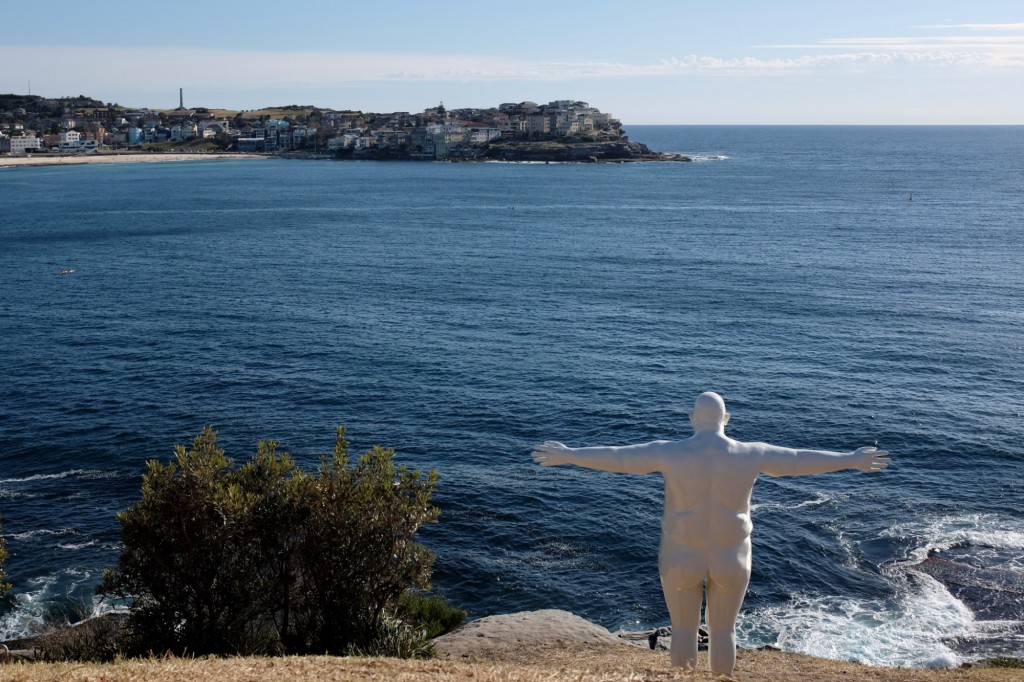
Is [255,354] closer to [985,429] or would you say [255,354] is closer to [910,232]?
[985,429]

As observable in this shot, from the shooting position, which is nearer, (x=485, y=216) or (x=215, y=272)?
(x=215, y=272)

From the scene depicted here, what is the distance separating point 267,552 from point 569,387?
1237 inches

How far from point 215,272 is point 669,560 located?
3082 inches

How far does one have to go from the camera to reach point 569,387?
50.5 m

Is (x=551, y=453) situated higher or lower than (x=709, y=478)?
higher

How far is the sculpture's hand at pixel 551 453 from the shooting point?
44.6ft

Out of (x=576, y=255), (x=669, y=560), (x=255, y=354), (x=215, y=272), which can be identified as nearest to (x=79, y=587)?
(x=669, y=560)

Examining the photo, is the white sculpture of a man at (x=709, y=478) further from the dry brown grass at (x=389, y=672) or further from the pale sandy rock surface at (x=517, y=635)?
the pale sandy rock surface at (x=517, y=635)

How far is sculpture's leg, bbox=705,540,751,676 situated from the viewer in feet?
45.8

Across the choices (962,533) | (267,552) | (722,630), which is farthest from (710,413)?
(962,533)

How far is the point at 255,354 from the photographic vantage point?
5734 cm

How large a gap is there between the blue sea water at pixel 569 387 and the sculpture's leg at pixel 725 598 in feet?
47.7

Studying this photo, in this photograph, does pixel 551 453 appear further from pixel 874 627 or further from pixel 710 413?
pixel 874 627

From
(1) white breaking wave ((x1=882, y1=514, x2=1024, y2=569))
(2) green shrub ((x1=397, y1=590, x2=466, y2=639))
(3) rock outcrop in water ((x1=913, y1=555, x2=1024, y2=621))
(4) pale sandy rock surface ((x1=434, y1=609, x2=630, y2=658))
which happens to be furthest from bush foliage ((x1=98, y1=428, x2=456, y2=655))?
(1) white breaking wave ((x1=882, y1=514, x2=1024, y2=569))
